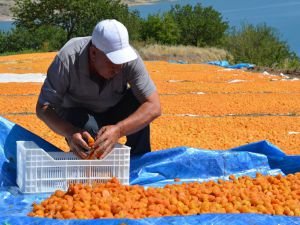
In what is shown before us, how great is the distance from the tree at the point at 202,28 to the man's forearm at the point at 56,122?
3025cm

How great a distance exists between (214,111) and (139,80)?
3.99 m

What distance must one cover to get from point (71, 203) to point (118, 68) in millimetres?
948

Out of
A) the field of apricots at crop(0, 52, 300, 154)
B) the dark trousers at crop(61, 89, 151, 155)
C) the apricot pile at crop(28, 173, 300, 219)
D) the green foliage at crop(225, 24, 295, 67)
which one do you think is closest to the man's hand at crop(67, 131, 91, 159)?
the apricot pile at crop(28, 173, 300, 219)

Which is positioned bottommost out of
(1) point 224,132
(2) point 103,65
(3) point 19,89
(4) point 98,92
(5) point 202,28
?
(5) point 202,28

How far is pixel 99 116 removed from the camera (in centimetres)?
426

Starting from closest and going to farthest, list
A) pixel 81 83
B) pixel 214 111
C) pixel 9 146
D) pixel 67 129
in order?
→ 1. pixel 67 129
2. pixel 81 83
3. pixel 9 146
4. pixel 214 111

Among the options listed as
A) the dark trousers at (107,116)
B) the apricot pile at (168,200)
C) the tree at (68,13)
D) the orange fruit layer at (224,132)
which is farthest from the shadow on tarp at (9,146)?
the tree at (68,13)

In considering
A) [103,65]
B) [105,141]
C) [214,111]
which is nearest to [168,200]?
[105,141]

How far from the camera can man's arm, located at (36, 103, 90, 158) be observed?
3.69 meters

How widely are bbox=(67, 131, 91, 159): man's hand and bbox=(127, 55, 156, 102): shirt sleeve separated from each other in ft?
1.66

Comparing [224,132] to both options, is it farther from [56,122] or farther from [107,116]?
[56,122]

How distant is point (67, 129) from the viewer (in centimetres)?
381

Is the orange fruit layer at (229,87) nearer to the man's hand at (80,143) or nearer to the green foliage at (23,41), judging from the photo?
the man's hand at (80,143)

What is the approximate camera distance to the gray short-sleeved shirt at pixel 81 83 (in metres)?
3.84
